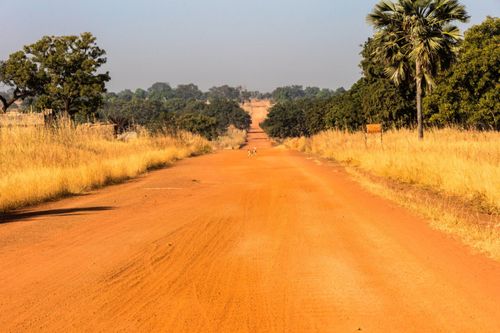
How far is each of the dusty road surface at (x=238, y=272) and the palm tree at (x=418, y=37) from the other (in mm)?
16872

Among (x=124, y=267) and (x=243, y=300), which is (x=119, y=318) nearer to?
(x=243, y=300)

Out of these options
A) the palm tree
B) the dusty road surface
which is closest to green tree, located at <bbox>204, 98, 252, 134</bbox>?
the palm tree

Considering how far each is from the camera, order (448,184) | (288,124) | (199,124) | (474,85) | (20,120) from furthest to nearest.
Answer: (288,124)
(199,124)
(474,85)
(20,120)
(448,184)

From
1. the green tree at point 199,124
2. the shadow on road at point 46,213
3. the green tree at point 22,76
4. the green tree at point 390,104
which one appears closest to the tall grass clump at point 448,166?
the shadow on road at point 46,213

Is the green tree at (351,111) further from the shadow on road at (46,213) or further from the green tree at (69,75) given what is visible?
the shadow on road at (46,213)

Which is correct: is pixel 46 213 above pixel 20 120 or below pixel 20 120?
below

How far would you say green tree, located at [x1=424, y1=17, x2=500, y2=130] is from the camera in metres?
32.6

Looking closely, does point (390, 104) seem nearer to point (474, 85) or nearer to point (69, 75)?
point (474, 85)

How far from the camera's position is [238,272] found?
6004 millimetres

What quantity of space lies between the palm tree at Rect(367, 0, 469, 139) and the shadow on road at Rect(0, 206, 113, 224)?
18386 millimetres

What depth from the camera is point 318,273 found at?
593 centimetres

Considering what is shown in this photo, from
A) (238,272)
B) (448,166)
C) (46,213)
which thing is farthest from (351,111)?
(238,272)

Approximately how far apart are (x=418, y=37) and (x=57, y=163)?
58.9 ft

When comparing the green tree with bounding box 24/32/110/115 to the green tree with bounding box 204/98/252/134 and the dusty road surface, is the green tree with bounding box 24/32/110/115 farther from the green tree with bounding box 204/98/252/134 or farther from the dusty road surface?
the green tree with bounding box 204/98/252/134
